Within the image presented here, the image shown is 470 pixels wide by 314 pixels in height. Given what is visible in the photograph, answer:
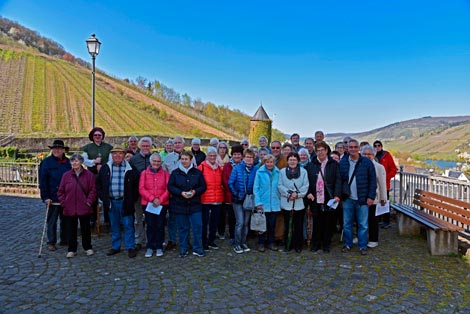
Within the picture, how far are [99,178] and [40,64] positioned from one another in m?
65.2

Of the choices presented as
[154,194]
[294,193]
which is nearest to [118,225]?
[154,194]

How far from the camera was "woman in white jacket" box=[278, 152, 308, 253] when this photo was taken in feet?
19.5

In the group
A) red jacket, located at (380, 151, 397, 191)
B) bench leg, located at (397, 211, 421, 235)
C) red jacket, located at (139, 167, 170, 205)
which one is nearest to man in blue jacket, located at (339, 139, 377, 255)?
bench leg, located at (397, 211, 421, 235)

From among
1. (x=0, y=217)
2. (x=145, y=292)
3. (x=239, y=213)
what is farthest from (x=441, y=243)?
(x=0, y=217)

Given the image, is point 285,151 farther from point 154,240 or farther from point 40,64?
point 40,64

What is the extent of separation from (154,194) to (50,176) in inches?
79.5

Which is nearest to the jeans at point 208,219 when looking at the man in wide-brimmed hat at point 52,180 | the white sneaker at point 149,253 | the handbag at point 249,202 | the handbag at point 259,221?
the handbag at point 249,202

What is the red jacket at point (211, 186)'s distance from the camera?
6.05m

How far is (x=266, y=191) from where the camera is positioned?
19.7ft

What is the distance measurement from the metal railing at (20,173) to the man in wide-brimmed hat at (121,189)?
874 centimetres

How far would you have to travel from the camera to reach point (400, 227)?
7.01m

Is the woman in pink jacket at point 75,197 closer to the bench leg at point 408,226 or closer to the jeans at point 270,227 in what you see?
the jeans at point 270,227

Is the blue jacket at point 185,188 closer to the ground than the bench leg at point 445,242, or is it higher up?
higher up

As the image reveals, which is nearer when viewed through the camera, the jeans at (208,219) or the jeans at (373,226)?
→ the jeans at (208,219)
